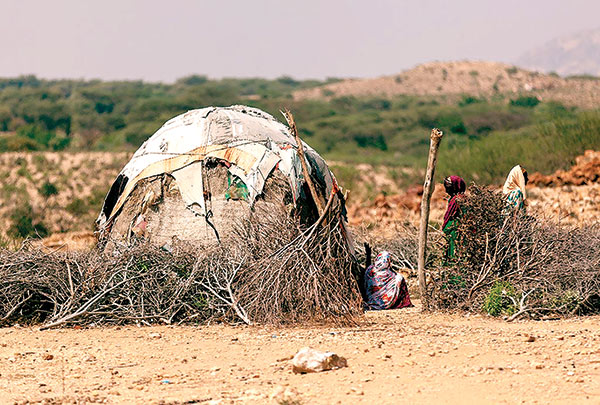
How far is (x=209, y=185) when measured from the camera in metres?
8.91

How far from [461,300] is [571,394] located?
10.5 feet

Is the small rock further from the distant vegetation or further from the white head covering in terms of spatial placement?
the distant vegetation

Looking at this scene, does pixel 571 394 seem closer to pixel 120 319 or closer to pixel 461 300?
pixel 461 300

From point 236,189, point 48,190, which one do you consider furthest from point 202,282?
point 48,190

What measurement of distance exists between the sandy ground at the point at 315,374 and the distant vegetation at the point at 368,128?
13.4 m

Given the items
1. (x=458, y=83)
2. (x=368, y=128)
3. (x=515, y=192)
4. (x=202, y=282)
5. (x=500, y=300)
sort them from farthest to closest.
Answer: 1. (x=458, y=83)
2. (x=368, y=128)
3. (x=515, y=192)
4. (x=202, y=282)
5. (x=500, y=300)

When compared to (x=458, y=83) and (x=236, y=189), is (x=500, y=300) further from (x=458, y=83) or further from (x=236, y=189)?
(x=458, y=83)

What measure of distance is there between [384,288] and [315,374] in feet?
10.9

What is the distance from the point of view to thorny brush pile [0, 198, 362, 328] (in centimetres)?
710

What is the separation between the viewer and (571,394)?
15.4 ft

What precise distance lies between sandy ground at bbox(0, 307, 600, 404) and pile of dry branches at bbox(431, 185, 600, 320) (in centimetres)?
35

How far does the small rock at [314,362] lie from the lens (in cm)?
533

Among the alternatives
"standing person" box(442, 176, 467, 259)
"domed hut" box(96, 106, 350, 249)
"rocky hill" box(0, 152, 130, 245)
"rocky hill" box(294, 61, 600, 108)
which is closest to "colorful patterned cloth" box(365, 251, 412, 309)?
"standing person" box(442, 176, 467, 259)

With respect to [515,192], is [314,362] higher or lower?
lower
